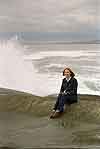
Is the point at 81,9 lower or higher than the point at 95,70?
higher

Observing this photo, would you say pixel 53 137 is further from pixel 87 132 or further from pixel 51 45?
pixel 51 45

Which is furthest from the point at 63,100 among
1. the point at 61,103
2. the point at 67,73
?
the point at 67,73

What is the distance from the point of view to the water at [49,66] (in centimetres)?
223

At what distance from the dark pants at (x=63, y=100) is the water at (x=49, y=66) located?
→ 0.05 metres

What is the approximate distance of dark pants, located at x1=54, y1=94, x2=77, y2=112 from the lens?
7.21ft

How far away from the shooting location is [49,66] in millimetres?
2238

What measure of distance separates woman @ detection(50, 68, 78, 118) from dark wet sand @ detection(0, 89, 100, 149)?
3cm

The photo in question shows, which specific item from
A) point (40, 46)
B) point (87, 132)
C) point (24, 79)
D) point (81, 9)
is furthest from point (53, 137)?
point (81, 9)

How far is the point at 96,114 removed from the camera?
220 centimetres

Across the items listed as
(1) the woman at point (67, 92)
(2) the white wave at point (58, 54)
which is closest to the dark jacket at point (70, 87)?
(1) the woman at point (67, 92)

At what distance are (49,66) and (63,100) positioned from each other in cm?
19

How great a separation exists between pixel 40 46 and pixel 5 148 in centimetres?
55

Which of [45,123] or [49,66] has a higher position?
[49,66]

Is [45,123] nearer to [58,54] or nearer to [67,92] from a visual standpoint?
[67,92]
